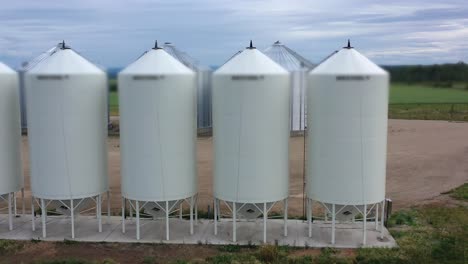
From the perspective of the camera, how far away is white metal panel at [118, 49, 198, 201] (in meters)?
17.1

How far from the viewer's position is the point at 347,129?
16828mm

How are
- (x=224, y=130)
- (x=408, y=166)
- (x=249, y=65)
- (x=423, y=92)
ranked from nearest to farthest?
(x=249, y=65) → (x=224, y=130) → (x=423, y=92) → (x=408, y=166)

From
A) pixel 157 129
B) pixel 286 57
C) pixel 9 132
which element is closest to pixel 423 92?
pixel 286 57

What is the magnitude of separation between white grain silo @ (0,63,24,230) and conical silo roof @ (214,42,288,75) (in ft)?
27.0

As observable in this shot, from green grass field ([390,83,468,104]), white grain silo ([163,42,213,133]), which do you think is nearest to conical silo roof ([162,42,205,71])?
white grain silo ([163,42,213,133])

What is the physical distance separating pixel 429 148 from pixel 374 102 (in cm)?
2553

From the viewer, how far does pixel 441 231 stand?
62.4 ft

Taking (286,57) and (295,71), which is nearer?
(295,71)

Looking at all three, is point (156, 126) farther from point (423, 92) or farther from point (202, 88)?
point (202, 88)

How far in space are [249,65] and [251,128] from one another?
225cm

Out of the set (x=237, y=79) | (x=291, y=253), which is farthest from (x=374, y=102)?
(x=291, y=253)

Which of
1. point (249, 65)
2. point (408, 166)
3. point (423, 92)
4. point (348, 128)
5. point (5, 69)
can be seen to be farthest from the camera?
point (408, 166)

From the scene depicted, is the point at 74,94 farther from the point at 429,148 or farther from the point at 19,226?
the point at 429,148

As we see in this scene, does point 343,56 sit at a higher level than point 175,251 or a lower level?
higher
